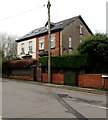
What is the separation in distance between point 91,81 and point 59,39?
40.5ft

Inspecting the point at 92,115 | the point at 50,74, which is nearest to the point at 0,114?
the point at 92,115

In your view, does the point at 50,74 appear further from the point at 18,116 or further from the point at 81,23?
the point at 81,23

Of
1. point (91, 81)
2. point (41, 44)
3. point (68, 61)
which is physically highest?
point (41, 44)

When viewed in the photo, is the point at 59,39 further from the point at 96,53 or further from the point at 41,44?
the point at 96,53

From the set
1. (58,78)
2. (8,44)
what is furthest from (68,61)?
(8,44)

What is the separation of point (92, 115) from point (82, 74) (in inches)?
361

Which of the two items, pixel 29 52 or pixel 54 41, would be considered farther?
pixel 29 52

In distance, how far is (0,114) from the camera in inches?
243

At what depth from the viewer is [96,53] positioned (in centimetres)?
1529

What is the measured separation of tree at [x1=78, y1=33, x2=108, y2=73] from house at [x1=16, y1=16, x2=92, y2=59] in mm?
9499

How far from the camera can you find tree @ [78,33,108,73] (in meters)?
14.7

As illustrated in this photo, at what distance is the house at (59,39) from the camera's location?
25052 mm

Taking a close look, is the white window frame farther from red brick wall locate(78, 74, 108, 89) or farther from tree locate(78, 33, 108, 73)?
red brick wall locate(78, 74, 108, 89)

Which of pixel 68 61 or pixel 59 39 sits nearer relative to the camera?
pixel 68 61
